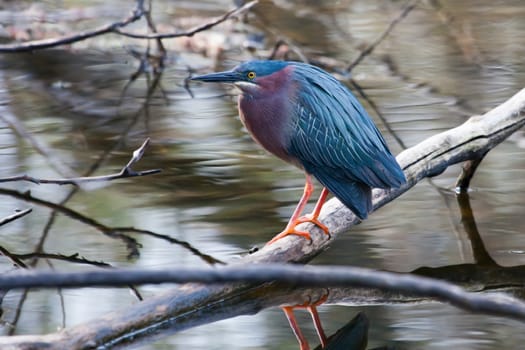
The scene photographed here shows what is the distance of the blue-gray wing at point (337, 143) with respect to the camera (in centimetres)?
382

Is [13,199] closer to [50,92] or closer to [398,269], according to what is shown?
[398,269]

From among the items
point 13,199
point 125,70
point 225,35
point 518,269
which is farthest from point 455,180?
point 225,35

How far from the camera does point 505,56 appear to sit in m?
8.79

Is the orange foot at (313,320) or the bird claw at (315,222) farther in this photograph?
the bird claw at (315,222)

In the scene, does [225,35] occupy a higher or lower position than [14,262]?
higher

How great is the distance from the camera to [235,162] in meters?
5.94

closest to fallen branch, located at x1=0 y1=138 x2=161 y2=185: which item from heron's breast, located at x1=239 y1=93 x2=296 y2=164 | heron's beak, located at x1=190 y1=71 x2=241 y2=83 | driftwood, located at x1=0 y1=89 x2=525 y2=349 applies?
heron's beak, located at x1=190 y1=71 x2=241 y2=83

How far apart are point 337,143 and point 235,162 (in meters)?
2.11

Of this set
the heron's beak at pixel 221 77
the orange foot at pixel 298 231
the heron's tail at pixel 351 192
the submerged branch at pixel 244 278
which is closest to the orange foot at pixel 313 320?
the orange foot at pixel 298 231

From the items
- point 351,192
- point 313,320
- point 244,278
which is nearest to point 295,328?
point 313,320

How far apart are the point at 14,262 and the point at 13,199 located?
0.98 meters

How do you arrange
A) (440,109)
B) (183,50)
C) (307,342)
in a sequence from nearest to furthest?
1. (307,342)
2. (440,109)
3. (183,50)

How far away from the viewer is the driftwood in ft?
10.2

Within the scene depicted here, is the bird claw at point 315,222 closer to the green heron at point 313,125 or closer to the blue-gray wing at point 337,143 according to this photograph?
the green heron at point 313,125
